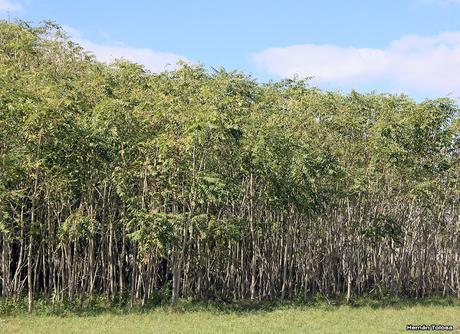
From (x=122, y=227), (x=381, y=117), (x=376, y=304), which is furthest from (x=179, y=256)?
(x=381, y=117)

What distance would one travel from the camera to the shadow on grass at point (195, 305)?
45.1 ft

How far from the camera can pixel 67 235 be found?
13914mm

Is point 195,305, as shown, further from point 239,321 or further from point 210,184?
point 210,184

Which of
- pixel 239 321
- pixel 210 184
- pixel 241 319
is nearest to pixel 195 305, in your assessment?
pixel 241 319

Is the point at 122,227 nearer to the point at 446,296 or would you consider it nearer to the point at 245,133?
the point at 245,133

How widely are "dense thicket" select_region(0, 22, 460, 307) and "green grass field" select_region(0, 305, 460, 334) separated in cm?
125

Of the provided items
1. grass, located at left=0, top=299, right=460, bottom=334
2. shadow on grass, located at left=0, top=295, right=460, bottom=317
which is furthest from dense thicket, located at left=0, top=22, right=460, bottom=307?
grass, located at left=0, top=299, right=460, bottom=334

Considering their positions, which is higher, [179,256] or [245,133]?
[245,133]

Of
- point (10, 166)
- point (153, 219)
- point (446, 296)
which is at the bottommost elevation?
point (446, 296)

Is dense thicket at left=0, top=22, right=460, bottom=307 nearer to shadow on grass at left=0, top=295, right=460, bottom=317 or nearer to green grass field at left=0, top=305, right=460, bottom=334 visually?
shadow on grass at left=0, top=295, right=460, bottom=317

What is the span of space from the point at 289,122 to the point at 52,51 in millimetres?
7528

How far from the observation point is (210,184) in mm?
14281

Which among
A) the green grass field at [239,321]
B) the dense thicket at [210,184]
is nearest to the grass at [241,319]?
the green grass field at [239,321]

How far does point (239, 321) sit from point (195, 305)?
224 cm
